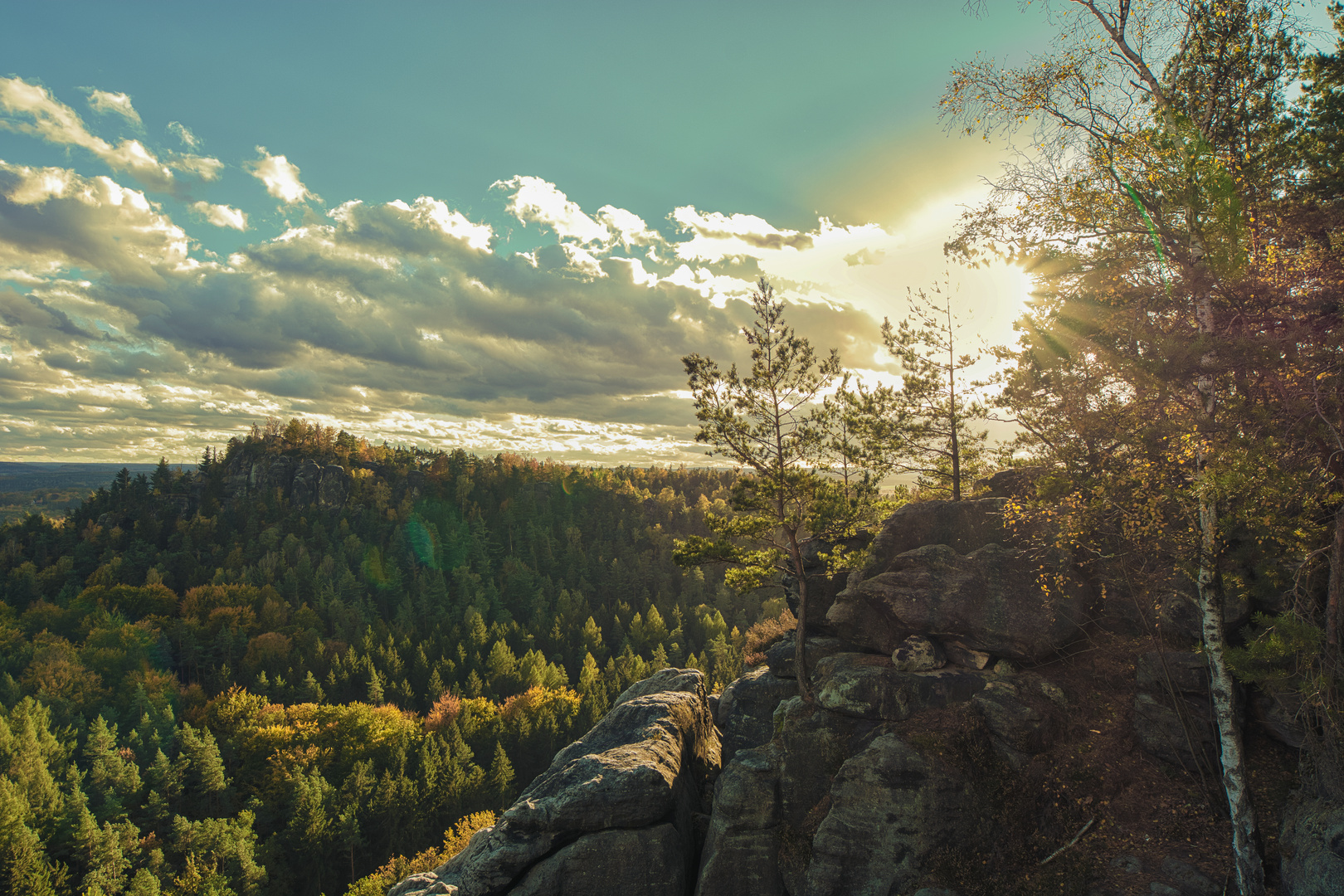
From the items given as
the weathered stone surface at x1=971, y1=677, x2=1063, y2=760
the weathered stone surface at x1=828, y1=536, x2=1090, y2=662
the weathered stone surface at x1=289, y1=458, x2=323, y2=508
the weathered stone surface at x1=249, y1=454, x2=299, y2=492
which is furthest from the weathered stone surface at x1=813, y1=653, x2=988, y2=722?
the weathered stone surface at x1=249, y1=454, x2=299, y2=492

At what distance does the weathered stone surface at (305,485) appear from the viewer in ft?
459

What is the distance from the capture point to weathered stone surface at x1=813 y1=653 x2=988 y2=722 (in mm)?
16172

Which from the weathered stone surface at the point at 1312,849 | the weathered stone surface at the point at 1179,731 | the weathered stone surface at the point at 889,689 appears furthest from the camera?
the weathered stone surface at the point at 889,689

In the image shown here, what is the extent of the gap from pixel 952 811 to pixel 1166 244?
1294 cm

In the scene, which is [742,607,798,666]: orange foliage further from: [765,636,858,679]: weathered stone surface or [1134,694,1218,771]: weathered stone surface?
[1134,694,1218,771]: weathered stone surface

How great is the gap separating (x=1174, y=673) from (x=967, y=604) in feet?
15.2

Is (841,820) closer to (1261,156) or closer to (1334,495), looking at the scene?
(1334,495)

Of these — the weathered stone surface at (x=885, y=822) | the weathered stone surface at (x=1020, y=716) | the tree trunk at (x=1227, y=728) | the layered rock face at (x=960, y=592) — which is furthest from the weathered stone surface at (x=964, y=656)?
the tree trunk at (x=1227, y=728)

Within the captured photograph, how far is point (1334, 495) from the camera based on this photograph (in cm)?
921

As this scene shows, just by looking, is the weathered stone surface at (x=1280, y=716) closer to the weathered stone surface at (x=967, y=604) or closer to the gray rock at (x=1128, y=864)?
the gray rock at (x=1128, y=864)

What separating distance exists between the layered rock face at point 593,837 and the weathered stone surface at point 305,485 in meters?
144

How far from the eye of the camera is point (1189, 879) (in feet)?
36.8

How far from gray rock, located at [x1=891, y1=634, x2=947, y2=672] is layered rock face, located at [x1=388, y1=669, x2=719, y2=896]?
7.84 meters

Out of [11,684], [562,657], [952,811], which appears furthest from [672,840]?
[11,684]
